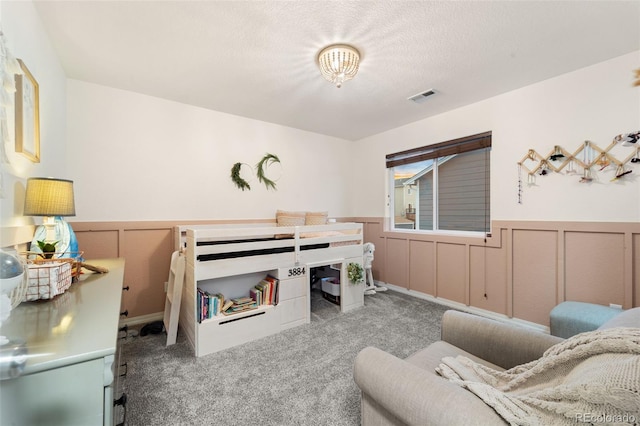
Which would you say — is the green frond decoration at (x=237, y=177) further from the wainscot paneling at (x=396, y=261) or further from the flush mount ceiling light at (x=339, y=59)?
the wainscot paneling at (x=396, y=261)

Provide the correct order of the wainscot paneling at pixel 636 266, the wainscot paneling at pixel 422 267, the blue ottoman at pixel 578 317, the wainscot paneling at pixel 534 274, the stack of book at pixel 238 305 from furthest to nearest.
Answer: the wainscot paneling at pixel 422 267 → the wainscot paneling at pixel 534 274 → the stack of book at pixel 238 305 → the wainscot paneling at pixel 636 266 → the blue ottoman at pixel 578 317

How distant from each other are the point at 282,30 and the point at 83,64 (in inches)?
69.0

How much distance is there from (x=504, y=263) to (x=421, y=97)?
1971 mm

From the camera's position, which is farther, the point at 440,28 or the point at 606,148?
the point at 606,148

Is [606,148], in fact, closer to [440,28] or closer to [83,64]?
[440,28]

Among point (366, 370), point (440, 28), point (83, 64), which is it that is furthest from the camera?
point (83, 64)

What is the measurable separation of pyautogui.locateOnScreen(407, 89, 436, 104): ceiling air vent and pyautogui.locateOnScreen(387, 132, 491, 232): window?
663 mm

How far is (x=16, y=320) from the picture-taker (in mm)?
885

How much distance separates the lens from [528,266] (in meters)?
2.55

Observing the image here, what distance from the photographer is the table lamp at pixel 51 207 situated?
144 cm

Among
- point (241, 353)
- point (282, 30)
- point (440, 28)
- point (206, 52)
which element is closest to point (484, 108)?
point (440, 28)

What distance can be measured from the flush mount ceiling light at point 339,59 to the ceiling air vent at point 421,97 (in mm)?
1047

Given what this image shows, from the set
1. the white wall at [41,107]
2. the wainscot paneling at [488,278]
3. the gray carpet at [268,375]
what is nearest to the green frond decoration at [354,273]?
the gray carpet at [268,375]

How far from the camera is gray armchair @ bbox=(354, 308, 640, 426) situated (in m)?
0.76
